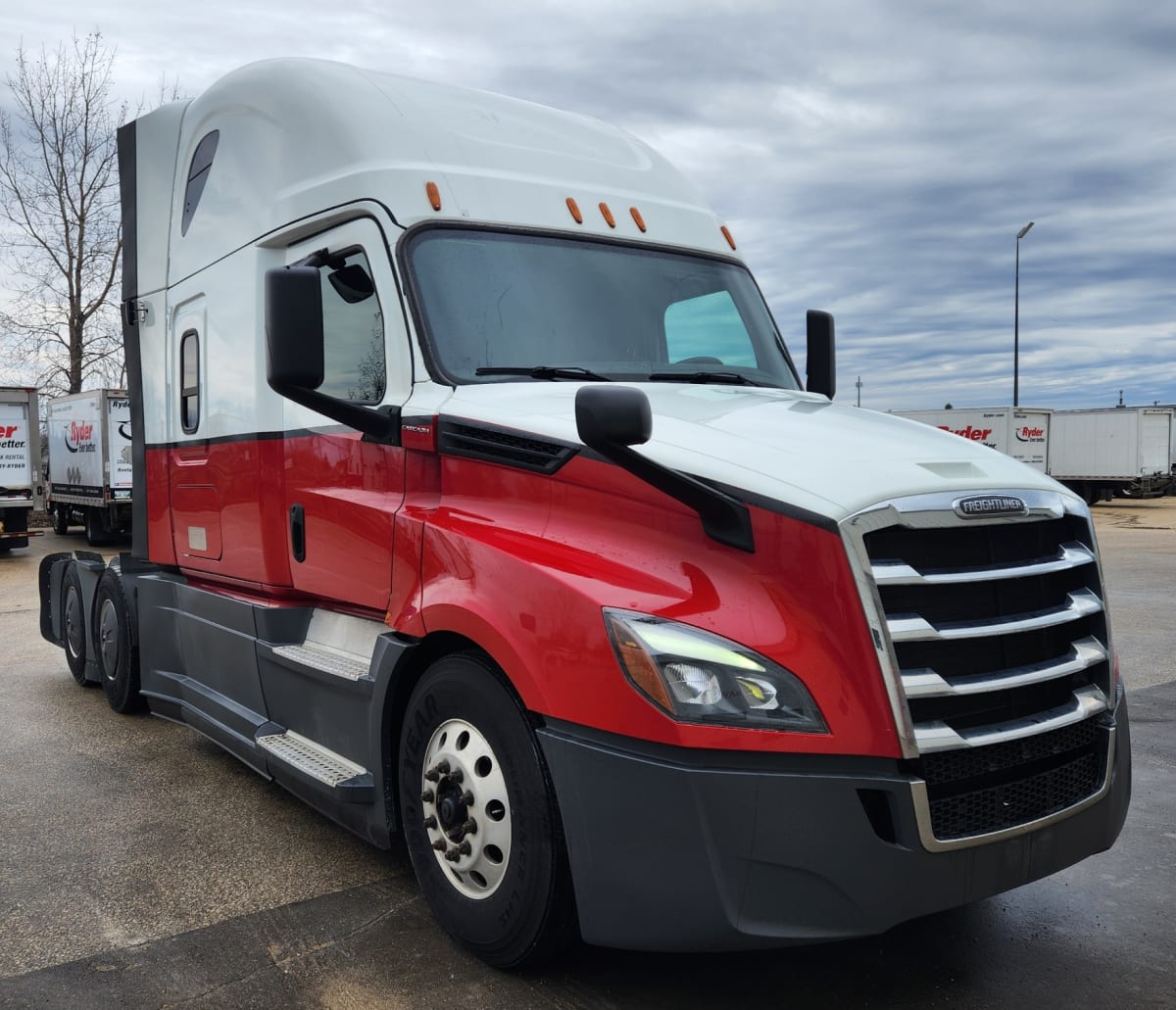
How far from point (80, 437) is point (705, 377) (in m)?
22.6

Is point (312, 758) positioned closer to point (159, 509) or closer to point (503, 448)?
point (503, 448)

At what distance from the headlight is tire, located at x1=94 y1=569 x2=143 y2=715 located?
5.08 metres

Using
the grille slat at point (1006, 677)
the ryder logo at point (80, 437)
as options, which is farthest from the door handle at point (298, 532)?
the ryder logo at point (80, 437)

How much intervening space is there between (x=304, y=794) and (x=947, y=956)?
2.52m

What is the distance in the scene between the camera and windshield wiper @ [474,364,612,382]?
4.08m

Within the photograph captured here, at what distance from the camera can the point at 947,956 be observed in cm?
365

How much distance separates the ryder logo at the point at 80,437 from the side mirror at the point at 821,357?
20.2m

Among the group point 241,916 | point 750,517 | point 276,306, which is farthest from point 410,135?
point 241,916

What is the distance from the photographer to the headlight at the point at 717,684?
290cm

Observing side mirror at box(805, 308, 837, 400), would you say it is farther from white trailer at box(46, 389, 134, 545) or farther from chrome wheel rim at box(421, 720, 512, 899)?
white trailer at box(46, 389, 134, 545)

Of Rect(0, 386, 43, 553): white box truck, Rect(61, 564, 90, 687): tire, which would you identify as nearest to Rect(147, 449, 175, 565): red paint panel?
Rect(61, 564, 90, 687): tire

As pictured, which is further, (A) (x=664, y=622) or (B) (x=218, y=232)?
(B) (x=218, y=232)

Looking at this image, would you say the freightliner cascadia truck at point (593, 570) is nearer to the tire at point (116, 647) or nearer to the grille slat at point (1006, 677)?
the grille slat at point (1006, 677)

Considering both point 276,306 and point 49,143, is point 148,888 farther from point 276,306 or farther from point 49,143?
point 49,143
